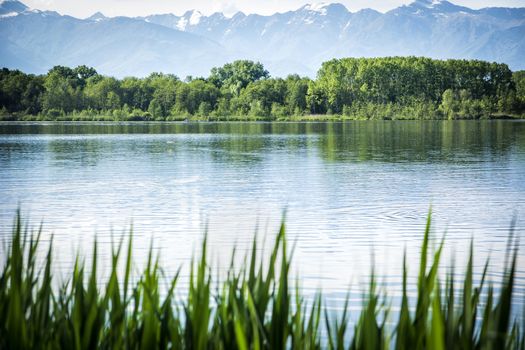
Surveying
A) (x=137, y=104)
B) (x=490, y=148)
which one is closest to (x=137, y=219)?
(x=490, y=148)

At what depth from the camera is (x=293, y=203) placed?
1822 cm

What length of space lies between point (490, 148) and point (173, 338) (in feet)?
123

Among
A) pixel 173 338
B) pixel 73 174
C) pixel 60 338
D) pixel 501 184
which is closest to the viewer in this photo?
pixel 173 338

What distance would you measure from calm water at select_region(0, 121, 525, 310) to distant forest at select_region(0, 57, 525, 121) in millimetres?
91209

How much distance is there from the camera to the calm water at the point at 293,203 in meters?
12.1

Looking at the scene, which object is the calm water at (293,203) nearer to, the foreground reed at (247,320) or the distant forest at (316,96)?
the foreground reed at (247,320)

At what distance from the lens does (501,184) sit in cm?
2198

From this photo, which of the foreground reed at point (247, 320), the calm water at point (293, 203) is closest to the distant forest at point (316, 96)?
the calm water at point (293, 203)

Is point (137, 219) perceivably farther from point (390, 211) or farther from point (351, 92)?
point (351, 92)

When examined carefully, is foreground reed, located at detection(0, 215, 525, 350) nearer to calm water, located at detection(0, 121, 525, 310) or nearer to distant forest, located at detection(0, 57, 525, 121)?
calm water, located at detection(0, 121, 525, 310)

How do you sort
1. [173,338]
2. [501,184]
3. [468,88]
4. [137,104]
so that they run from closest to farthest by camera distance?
[173,338]
[501,184]
[468,88]
[137,104]

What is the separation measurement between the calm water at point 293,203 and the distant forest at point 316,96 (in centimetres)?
9121

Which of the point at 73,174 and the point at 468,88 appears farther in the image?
the point at 468,88

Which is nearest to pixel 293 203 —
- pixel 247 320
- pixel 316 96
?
pixel 247 320
